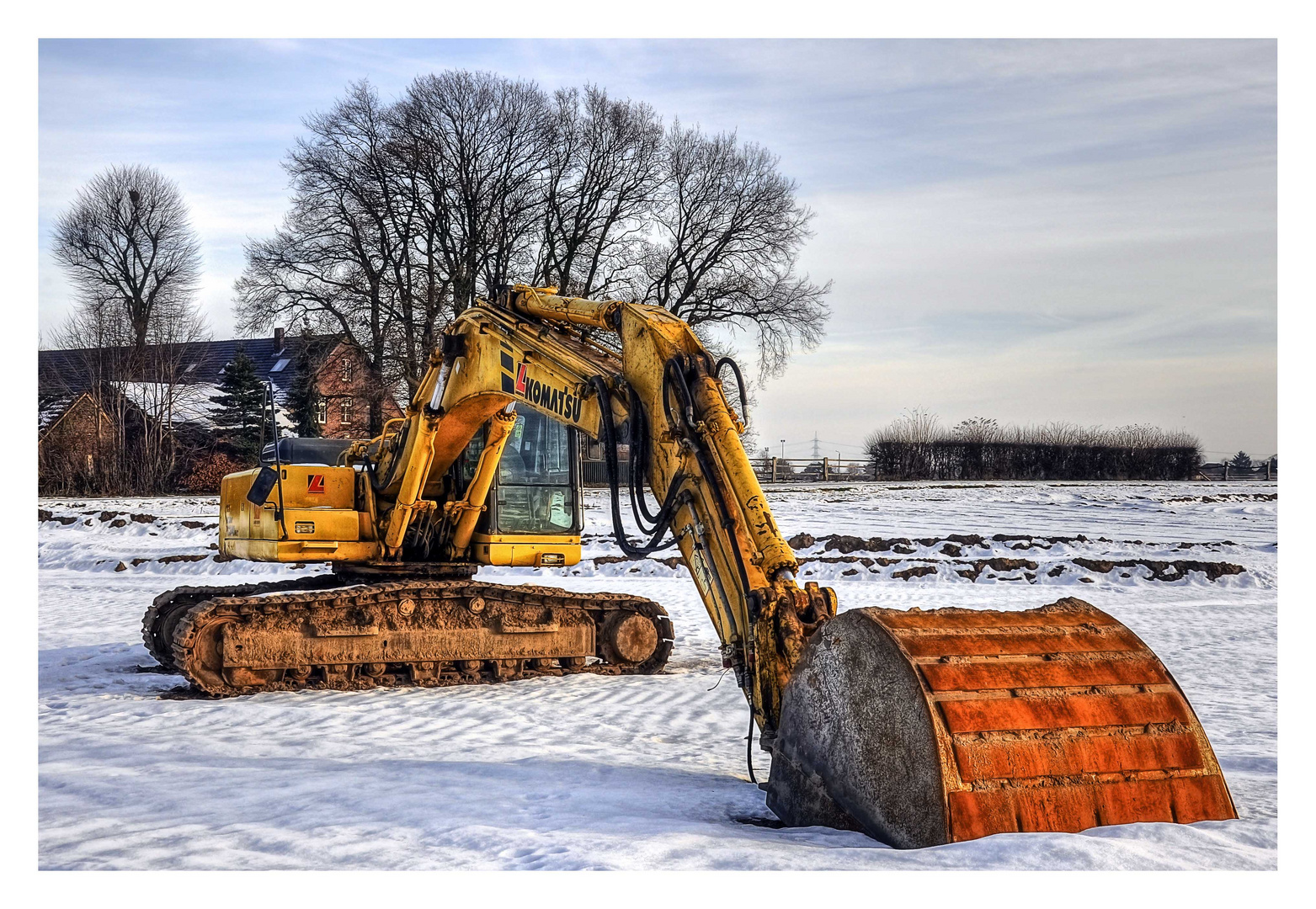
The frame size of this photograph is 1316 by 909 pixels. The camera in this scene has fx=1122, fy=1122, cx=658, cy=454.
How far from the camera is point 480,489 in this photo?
9727 millimetres

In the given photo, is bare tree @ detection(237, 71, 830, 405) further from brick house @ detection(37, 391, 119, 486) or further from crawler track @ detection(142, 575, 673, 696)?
crawler track @ detection(142, 575, 673, 696)

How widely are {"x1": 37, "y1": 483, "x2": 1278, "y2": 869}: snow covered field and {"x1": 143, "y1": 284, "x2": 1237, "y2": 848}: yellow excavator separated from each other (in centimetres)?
26

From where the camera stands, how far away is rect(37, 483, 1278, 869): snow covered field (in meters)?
4.48

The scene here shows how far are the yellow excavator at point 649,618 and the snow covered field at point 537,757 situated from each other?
0.26m

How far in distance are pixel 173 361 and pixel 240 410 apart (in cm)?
241

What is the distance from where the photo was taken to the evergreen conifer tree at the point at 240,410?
110 ft

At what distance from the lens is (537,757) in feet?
22.1

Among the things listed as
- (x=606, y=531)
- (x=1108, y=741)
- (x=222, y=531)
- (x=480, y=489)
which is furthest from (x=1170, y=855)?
(x=606, y=531)

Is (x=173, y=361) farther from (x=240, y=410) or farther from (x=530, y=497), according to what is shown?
(x=530, y=497)

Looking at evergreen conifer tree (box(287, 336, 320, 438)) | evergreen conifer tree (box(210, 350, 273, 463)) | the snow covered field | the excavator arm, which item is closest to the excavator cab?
the snow covered field

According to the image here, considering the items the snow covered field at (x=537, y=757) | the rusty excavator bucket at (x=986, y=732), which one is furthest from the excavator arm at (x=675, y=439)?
the snow covered field at (x=537, y=757)

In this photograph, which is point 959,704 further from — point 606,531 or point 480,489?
point 606,531

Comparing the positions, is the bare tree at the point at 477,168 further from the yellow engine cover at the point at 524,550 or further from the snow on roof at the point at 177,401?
the yellow engine cover at the point at 524,550
